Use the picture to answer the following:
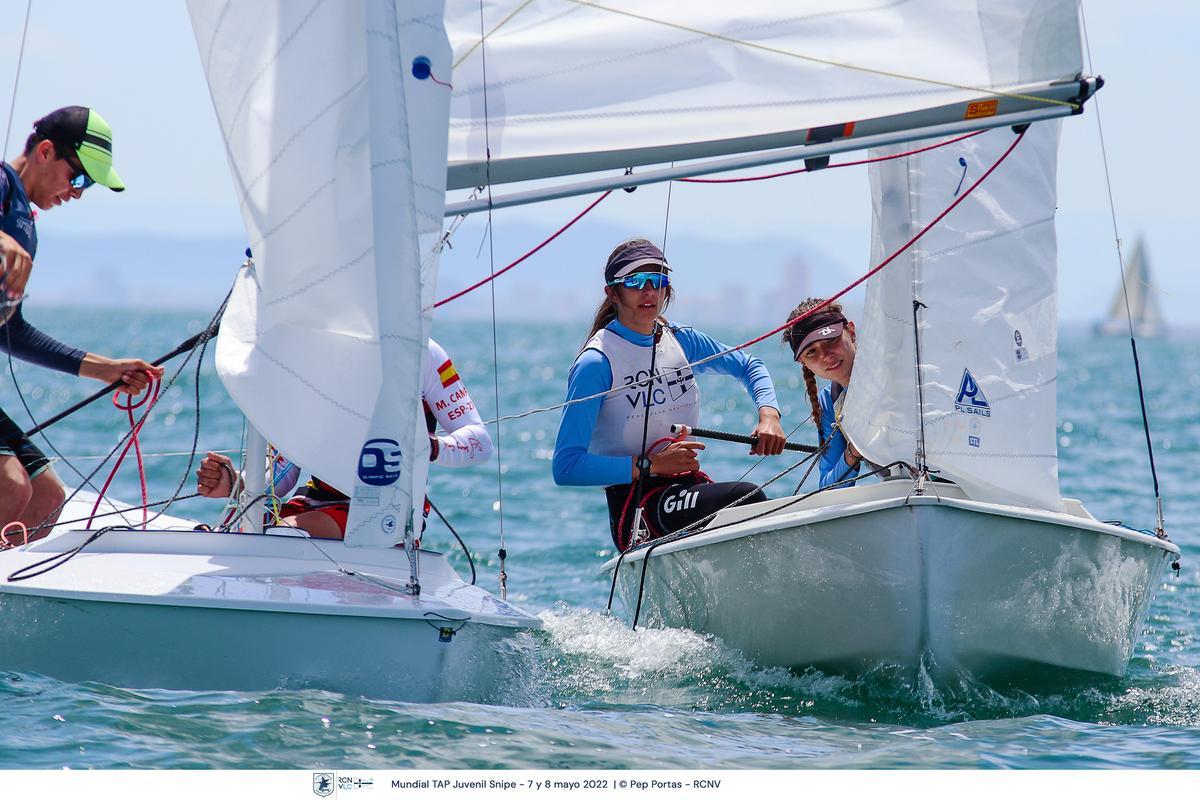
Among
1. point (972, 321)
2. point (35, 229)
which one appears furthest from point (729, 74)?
point (35, 229)

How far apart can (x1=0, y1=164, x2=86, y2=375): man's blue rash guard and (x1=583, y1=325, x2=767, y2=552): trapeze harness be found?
1.83m

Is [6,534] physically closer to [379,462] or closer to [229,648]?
[229,648]

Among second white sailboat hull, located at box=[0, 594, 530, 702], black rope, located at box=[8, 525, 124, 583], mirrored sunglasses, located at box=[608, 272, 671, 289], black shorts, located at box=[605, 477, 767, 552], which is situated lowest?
second white sailboat hull, located at box=[0, 594, 530, 702]

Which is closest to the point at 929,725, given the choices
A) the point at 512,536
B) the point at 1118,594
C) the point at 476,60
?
the point at 1118,594

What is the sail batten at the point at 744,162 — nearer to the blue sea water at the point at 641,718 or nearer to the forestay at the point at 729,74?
the forestay at the point at 729,74

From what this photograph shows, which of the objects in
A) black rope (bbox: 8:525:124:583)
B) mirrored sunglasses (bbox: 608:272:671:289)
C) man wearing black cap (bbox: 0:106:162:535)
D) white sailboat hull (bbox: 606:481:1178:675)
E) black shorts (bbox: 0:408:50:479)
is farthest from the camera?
mirrored sunglasses (bbox: 608:272:671:289)

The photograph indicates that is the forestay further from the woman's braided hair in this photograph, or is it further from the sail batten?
the woman's braided hair

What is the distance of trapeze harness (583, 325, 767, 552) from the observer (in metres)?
5.34

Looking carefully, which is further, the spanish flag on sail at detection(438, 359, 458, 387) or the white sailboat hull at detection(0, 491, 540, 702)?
the spanish flag on sail at detection(438, 359, 458, 387)

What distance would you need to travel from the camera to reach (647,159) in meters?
4.06

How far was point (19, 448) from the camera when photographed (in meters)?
4.72

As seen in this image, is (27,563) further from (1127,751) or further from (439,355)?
(1127,751)

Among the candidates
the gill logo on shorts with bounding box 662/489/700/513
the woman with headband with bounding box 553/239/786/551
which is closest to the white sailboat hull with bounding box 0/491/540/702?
the woman with headband with bounding box 553/239/786/551
